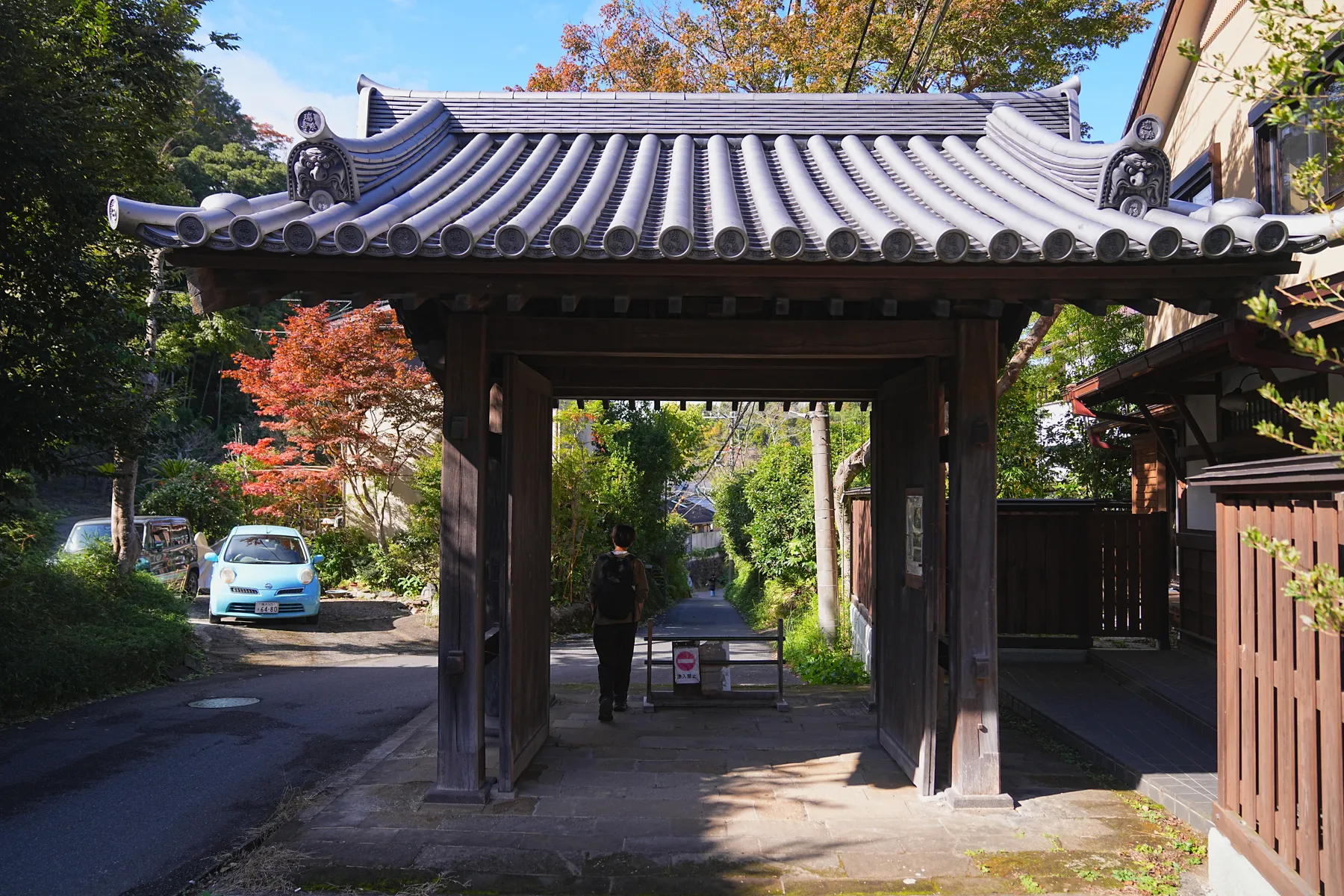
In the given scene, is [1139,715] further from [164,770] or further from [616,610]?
[164,770]

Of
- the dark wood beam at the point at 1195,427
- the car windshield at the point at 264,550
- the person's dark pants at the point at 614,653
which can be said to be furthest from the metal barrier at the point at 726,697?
the car windshield at the point at 264,550

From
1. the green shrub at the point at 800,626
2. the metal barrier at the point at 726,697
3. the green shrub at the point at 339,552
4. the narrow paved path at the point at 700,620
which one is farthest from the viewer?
the green shrub at the point at 339,552

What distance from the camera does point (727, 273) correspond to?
475 cm

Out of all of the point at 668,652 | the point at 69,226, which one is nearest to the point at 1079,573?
the point at 668,652

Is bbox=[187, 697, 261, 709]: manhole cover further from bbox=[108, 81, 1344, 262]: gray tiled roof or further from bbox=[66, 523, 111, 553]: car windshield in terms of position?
bbox=[108, 81, 1344, 262]: gray tiled roof

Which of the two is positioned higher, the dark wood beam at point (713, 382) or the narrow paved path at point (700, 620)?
the dark wood beam at point (713, 382)

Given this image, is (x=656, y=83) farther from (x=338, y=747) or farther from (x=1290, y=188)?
(x=338, y=747)

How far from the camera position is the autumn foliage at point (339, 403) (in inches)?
695

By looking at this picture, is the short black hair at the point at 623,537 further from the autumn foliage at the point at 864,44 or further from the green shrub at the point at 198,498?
the green shrub at the point at 198,498

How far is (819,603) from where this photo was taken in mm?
12953

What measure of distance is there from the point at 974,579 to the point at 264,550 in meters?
13.7

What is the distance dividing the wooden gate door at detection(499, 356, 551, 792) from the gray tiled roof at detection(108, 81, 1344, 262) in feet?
4.80

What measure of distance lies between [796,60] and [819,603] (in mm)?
9229

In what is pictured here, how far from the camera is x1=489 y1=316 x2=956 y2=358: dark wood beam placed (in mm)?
5734
